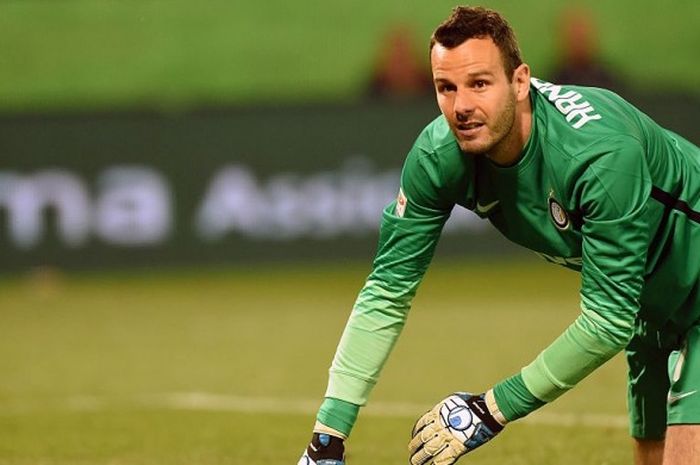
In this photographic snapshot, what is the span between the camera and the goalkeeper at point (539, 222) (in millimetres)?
4832

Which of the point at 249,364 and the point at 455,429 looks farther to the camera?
the point at 249,364

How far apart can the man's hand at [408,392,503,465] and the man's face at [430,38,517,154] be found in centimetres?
84

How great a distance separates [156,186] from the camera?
49.5 ft

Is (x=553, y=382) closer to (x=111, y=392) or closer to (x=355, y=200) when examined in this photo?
(x=111, y=392)

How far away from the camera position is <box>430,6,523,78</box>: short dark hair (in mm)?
4855

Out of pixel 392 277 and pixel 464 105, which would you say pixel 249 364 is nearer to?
pixel 392 277

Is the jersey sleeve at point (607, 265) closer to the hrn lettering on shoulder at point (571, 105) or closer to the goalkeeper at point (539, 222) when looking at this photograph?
the goalkeeper at point (539, 222)

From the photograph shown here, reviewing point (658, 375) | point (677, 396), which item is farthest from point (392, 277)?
point (658, 375)

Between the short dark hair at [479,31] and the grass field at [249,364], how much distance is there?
2.48 meters

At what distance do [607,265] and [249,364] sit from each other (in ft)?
19.8

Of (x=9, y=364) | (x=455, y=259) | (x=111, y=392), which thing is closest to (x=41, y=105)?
(x=455, y=259)

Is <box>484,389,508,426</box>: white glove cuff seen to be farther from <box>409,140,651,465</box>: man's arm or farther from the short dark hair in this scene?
the short dark hair

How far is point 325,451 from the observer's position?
17.0ft

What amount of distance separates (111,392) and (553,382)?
5.13 meters
